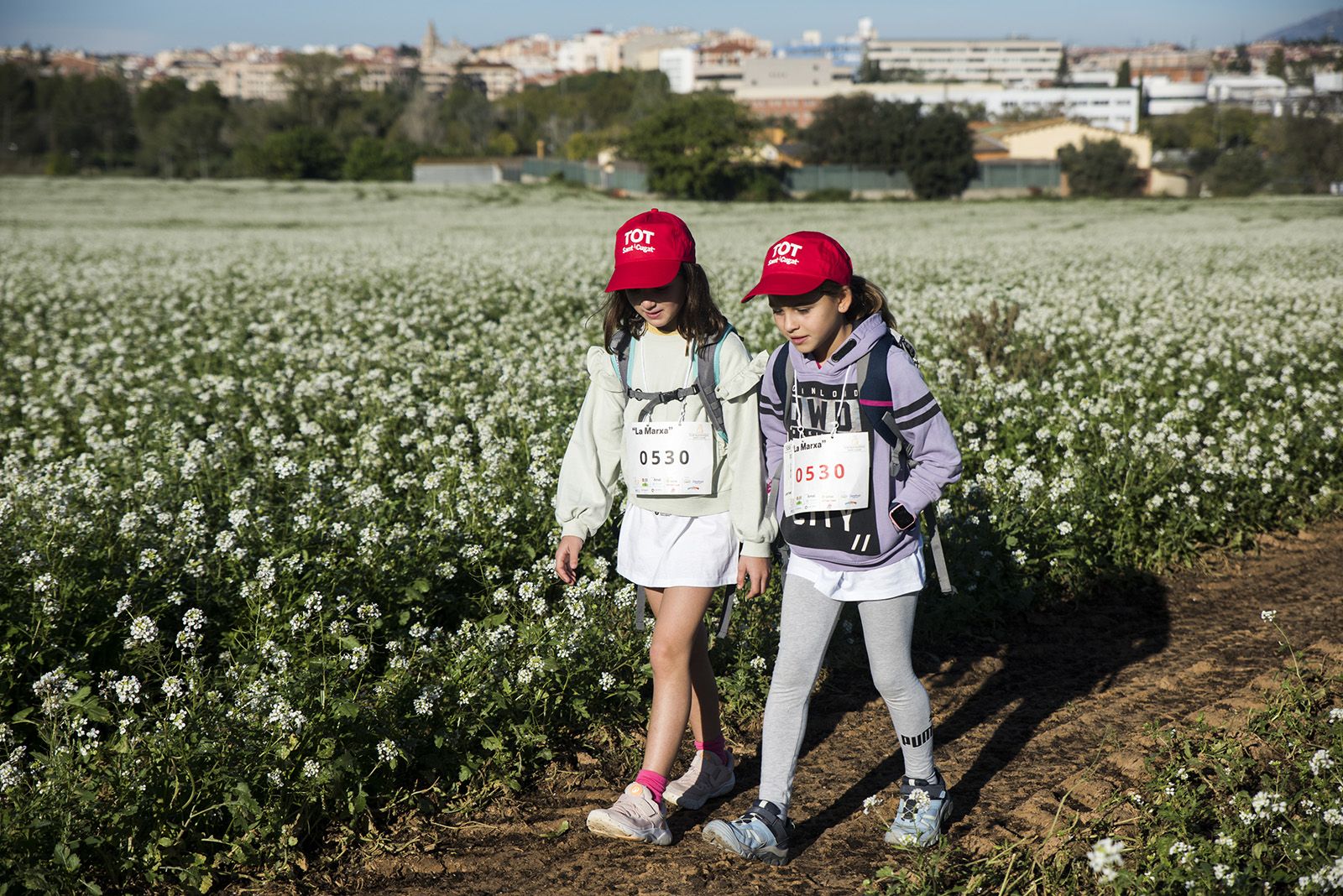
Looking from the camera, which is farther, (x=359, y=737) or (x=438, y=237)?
(x=438, y=237)

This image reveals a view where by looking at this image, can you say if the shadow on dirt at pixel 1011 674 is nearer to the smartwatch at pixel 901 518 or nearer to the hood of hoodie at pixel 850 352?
the smartwatch at pixel 901 518

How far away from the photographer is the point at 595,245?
27.9 meters

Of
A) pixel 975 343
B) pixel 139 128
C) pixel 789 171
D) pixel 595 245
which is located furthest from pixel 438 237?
pixel 139 128

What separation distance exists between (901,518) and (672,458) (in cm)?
72

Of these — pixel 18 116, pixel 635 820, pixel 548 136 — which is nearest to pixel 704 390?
pixel 635 820

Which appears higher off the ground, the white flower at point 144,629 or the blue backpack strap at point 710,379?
the blue backpack strap at point 710,379

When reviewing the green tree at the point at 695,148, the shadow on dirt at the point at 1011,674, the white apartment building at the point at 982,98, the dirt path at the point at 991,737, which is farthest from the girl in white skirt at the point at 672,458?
the white apartment building at the point at 982,98

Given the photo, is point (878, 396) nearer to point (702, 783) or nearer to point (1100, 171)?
point (702, 783)

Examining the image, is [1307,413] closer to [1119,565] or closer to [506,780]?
[1119,565]

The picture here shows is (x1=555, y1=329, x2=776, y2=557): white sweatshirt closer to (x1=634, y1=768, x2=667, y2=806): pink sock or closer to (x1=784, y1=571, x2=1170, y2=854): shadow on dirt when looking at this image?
(x1=634, y1=768, x2=667, y2=806): pink sock

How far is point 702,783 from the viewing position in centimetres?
395

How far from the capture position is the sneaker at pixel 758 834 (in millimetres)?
3408

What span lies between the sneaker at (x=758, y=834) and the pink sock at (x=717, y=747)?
0.50m

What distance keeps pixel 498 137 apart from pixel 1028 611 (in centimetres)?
12117
